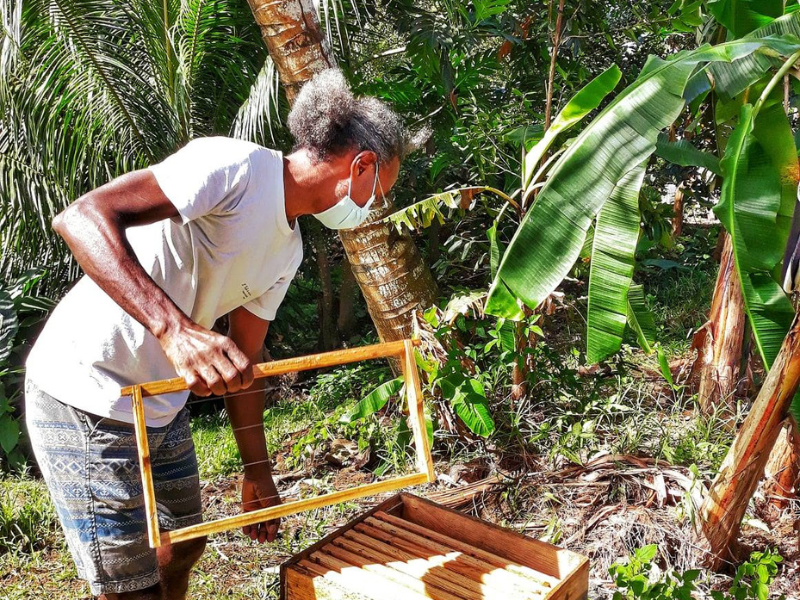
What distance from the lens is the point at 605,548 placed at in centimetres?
305

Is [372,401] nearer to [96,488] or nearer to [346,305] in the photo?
[96,488]

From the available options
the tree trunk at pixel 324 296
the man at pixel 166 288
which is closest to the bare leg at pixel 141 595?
the man at pixel 166 288

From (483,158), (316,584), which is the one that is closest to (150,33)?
(483,158)

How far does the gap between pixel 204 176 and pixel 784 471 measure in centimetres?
272

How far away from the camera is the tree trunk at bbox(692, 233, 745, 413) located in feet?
12.7

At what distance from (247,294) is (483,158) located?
233 cm

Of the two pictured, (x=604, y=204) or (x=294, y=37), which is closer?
(x=604, y=204)

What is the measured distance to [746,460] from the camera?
263 cm

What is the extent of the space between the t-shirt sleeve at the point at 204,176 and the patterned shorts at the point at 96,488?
632mm

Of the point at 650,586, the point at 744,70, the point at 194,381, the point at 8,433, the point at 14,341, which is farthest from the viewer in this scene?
the point at 14,341

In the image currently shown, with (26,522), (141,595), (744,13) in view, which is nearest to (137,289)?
(141,595)

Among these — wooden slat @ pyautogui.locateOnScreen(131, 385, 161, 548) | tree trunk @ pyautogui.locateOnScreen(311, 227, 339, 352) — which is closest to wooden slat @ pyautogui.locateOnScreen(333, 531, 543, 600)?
wooden slat @ pyautogui.locateOnScreen(131, 385, 161, 548)

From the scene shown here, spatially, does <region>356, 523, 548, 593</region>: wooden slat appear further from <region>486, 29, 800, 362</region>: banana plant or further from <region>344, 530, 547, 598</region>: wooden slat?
<region>486, 29, 800, 362</region>: banana plant

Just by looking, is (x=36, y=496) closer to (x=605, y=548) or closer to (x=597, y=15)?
(x=605, y=548)
